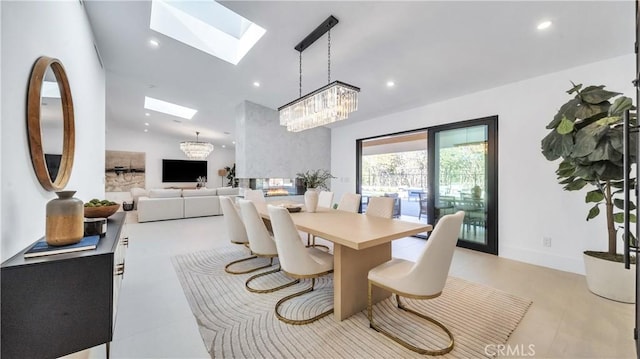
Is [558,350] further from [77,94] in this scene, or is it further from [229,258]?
[77,94]

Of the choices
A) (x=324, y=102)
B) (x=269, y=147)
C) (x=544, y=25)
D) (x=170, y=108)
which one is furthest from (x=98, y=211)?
(x=170, y=108)

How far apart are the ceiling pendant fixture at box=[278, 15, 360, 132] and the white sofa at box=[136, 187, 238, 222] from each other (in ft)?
15.6

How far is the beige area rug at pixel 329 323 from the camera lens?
5.57 ft

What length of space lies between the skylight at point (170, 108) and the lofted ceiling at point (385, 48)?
161cm

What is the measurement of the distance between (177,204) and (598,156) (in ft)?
24.8

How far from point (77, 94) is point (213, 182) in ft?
29.2

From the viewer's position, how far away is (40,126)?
4.68ft

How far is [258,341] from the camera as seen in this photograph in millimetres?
1786

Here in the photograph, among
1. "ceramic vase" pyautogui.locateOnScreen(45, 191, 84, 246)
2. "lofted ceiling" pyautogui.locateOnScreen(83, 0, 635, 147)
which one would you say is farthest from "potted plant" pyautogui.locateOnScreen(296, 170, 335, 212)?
"ceramic vase" pyautogui.locateOnScreen(45, 191, 84, 246)

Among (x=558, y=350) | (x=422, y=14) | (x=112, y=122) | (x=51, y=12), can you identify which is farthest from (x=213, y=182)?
(x=558, y=350)

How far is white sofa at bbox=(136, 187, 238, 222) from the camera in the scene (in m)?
6.14

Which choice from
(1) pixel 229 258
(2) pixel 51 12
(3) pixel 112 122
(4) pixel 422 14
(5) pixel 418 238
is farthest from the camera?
(3) pixel 112 122

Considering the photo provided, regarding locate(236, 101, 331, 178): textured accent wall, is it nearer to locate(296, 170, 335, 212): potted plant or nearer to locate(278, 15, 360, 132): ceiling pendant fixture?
locate(296, 170, 335, 212): potted plant

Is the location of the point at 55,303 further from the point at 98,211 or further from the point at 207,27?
the point at 207,27
